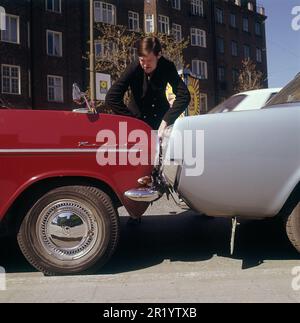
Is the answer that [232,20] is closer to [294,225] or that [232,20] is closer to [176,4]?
[176,4]

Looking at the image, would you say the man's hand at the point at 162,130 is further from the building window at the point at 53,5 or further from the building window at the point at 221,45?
the building window at the point at 221,45

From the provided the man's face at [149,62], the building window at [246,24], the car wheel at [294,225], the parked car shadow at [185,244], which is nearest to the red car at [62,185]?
the parked car shadow at [185,244]

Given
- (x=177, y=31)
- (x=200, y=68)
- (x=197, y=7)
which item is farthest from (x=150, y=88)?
(x=197, y=7)

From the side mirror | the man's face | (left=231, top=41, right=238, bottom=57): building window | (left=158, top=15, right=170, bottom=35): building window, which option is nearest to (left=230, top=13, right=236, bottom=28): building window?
(left=231, top=41, right=238, bottom=57): building window

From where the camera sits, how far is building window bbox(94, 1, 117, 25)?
33156 millimetres

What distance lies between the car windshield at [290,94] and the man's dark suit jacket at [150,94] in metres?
0.81

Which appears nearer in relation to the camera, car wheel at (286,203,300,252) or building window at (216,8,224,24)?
car wheel at (286,203,300,252)

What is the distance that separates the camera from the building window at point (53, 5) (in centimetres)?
3065

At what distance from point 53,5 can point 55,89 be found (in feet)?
18.3

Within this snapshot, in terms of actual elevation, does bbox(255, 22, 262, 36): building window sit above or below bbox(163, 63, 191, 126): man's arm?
above

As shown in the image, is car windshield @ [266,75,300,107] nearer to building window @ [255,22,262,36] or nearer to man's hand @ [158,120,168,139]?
man's hand @ [158,120,168,139]

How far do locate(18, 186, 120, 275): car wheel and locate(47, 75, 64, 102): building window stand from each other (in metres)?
27.3

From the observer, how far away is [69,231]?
12.2ft

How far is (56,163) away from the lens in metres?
3.65
